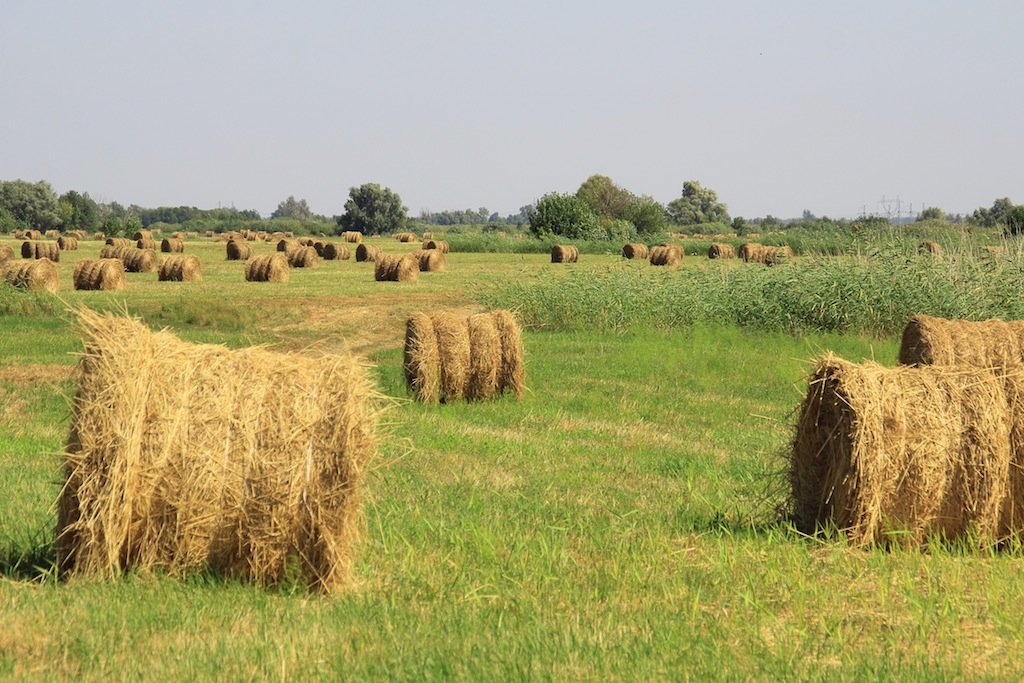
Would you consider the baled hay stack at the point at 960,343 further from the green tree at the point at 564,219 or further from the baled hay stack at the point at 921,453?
the green tree at the point at 564,219

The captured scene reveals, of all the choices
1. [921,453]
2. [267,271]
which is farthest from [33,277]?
[921,453]

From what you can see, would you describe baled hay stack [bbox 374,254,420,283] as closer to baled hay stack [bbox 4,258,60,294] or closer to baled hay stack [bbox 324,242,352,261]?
baled hay stack [bbox 4,258,60,294]

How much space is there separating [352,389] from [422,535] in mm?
1523

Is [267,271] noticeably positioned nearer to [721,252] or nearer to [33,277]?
[33,277]

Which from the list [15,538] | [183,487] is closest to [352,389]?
[183,487]

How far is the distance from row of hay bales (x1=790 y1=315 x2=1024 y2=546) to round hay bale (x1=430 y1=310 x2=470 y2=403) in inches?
334

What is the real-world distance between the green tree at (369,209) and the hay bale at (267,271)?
305 feet

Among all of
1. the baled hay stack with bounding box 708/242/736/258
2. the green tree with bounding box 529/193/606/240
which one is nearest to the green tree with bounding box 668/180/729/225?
the green tree with bounding box 529/193/606/240

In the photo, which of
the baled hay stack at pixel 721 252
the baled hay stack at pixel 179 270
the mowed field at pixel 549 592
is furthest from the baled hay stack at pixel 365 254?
the mowed field at pixel 549 592

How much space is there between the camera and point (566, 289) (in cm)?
2733

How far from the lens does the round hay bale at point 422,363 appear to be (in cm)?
1697

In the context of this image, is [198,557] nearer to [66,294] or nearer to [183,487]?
[183,487]

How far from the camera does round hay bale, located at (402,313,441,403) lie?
17.0m

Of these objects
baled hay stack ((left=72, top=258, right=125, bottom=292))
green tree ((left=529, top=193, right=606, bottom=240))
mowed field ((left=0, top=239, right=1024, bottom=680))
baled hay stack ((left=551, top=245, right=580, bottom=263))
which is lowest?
mowed field ((left=0, top=239, right=1024, bottom=680))
